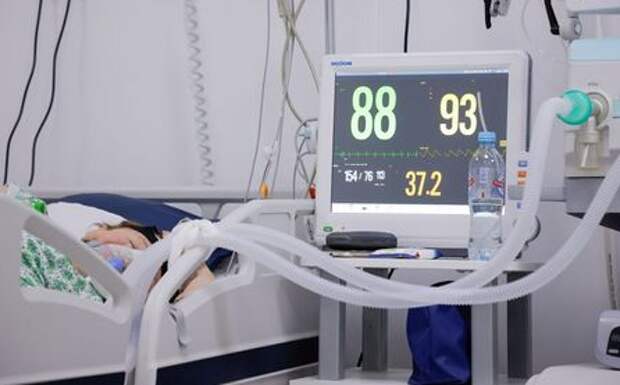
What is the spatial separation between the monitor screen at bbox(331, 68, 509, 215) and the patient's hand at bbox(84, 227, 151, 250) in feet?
1.44

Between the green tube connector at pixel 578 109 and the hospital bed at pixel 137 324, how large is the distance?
25.0 inches

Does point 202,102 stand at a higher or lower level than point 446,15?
lower

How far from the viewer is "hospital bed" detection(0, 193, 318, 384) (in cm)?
142

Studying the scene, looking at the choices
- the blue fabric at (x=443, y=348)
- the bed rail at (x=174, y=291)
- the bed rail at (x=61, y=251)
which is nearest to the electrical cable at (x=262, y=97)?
the bed rail at (x=174, y=291)

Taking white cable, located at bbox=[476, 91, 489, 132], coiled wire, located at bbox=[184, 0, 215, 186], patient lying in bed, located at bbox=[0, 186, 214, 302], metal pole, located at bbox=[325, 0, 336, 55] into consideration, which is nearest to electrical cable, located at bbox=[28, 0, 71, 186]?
coiled wire, located at bbox=[184, 0, 215, 186]

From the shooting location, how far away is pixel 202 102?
9.48 feet

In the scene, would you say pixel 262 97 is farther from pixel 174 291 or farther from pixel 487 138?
pixel 174 291

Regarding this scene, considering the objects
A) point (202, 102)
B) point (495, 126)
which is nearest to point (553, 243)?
point (495, 126)

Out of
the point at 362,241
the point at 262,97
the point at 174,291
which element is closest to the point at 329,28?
the point at 262,97

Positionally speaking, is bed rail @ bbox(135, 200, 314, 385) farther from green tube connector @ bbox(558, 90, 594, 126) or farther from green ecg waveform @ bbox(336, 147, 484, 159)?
green tube connector @ bbox(558, 90, 594, 126)

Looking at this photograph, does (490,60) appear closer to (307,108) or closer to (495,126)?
(495,126)

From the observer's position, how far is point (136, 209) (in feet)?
8.02

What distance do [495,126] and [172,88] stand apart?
1.07m

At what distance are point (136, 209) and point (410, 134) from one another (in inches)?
26.0
